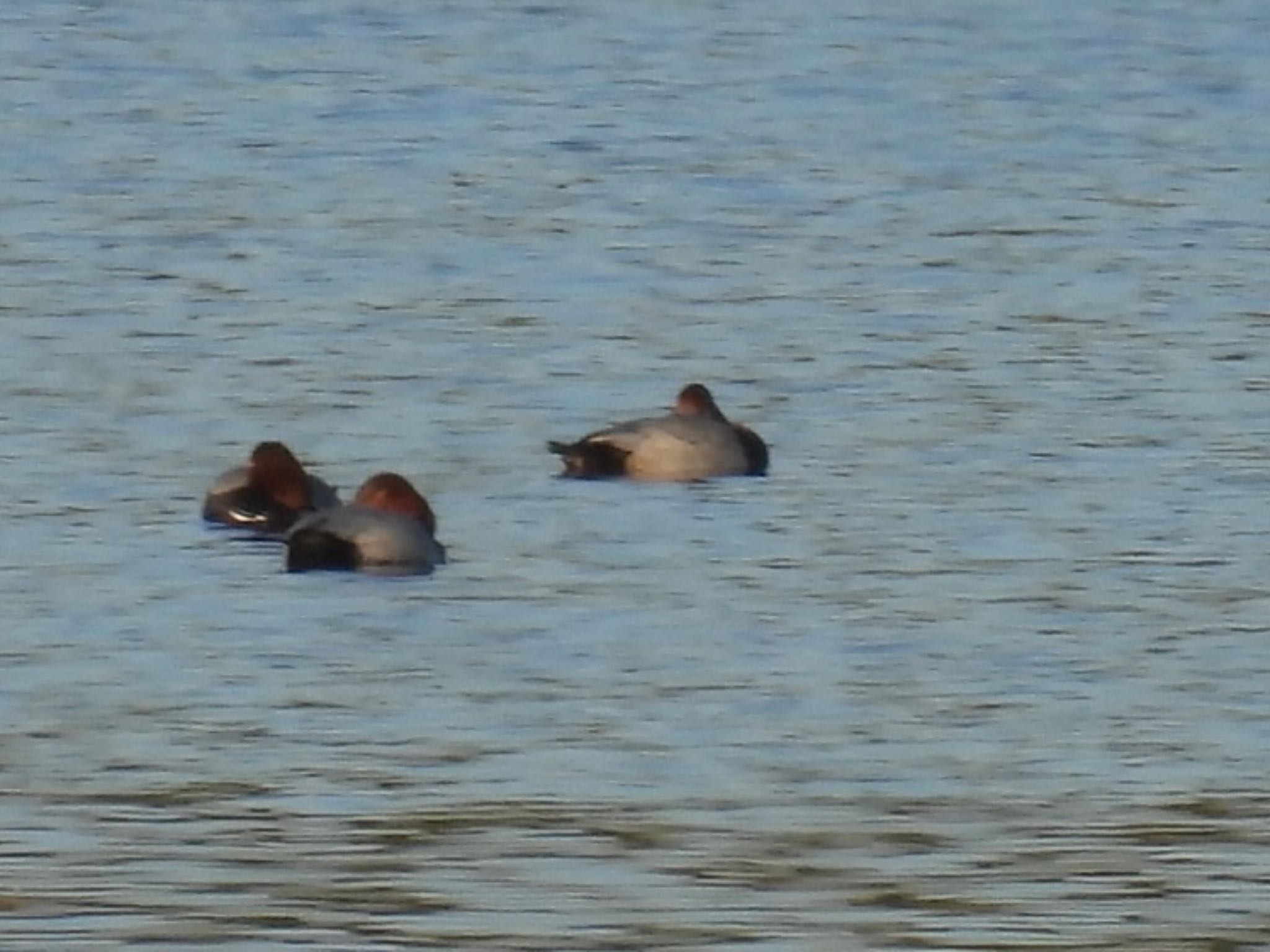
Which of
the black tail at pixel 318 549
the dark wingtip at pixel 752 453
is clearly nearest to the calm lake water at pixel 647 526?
the black tail at pixel 318 549

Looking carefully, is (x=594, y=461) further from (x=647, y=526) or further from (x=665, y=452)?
(x=647, y=526)

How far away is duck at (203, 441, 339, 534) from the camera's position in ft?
44.3

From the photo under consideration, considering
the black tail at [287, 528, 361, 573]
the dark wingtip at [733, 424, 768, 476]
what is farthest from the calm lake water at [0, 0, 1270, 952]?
the dark wingtip at [733, 424, 768, 476]

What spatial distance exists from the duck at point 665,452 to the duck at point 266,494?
98cm

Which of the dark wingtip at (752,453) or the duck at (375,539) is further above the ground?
the duck at (375,539)

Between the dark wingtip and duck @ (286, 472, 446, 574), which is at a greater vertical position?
duck @ (286, 472, 446, 574)

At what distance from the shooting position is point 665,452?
14.6m

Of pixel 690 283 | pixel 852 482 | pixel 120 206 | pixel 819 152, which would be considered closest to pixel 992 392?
pixel 852 482

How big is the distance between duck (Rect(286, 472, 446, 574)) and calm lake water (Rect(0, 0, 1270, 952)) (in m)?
0.09

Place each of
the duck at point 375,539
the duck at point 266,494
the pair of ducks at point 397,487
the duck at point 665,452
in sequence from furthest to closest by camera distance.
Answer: the duck at point 665,452, the duck at point 266,494, the pair of ducks at point 397,487, the duck at point 375,539

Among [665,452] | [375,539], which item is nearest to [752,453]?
[665,452]

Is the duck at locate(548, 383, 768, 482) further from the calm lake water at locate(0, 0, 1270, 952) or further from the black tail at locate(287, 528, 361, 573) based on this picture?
the black tail at locate(287, 528, 361, 573)

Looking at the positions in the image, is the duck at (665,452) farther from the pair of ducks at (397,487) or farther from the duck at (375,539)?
the duck at (375,539)

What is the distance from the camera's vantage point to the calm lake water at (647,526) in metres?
8.97
